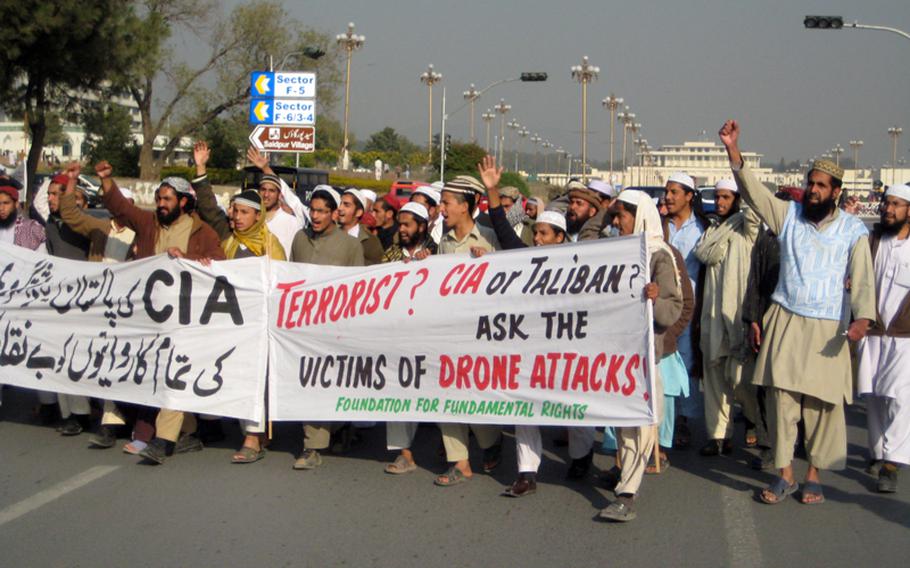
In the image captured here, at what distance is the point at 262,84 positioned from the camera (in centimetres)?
2156

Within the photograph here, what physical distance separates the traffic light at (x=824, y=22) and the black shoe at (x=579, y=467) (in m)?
25.7

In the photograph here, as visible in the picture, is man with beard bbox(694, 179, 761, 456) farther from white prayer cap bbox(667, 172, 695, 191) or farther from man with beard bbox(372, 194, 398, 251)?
man with beard bbox(372, 194, 398, 251)

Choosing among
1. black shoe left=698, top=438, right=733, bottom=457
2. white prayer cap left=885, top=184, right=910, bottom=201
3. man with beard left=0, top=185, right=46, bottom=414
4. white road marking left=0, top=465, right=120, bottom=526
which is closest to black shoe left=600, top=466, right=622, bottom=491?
black shoe left=698, top=438, right=733, bottom=457

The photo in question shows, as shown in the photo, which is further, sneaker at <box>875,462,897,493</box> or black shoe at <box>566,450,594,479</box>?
black shoe at <box>566,450,594,479</box>

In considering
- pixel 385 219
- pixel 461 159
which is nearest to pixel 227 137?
pixel 461 159

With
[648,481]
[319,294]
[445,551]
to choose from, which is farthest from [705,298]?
[445,551]

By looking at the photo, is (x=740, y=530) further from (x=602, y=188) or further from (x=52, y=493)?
(x=602, y=188)

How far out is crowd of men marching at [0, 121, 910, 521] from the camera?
602cm

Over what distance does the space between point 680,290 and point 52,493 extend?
3.94 metres

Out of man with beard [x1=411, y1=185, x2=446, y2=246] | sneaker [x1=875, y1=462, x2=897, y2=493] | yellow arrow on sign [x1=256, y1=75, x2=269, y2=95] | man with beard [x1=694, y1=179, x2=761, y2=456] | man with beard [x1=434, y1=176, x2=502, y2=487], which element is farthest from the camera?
yellow arrow on sign [x1=256, y1=75, x2=269, y2=95]

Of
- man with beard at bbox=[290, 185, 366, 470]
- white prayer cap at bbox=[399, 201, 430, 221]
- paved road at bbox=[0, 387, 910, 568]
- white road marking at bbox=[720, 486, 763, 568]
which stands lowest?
paved road at bbox=[0, 387, 910, 568]

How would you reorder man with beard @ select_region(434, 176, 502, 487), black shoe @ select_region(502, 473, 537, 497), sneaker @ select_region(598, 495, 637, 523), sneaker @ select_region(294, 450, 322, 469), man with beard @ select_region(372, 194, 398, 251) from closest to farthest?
1. sneaker @ select_region(598, 495, 637, 523)
2. black shoe @ select_region(502, 473, 537, 497)
3. man with beard @ select_region(434, 176, 502, 487)
4. sneaker @ select_region(294, 450, 322, 469)
5. man with beard @ select_region(372, 194, 398, 251)

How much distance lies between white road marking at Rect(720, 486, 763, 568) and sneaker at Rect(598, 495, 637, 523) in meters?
0.51

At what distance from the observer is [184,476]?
21.7 feet
